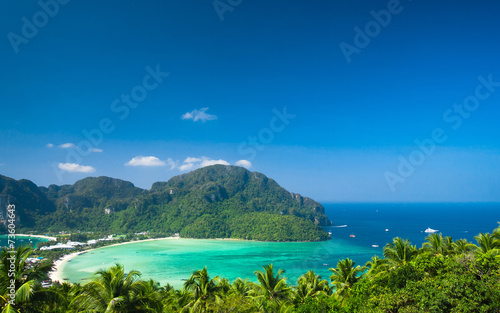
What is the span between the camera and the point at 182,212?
140m

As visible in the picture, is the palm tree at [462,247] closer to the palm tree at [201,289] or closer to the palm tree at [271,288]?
the palm tree at [271,288]

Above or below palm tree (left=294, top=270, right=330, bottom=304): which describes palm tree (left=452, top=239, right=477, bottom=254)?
above

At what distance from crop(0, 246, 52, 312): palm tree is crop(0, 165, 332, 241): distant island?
10264 cm

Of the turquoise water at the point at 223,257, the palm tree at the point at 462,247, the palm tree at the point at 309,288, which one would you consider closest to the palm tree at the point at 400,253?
the palm tree at the point at 462,247

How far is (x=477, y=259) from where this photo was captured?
38.7 ft

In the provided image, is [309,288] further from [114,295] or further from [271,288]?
[114,295]

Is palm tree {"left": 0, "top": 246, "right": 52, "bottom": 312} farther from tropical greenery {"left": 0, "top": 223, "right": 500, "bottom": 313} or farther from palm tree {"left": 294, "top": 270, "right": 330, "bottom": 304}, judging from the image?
palm tree {"left": 294, "top": 270, "right": 330, "bottom": 304}

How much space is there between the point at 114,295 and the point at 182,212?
450ft

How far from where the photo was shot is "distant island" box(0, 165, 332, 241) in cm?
11719

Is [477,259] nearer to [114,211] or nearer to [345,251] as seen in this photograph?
[345,251]

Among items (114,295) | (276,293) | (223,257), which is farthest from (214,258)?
(114,295)

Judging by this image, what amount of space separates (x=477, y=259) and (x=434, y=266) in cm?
171

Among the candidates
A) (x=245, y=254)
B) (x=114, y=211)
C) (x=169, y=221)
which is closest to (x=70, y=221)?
(x=114, y=211)

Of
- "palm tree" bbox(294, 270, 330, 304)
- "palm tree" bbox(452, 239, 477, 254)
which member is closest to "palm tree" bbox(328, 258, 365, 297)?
"palm tree" bbox(294, 270, 330, 304)
